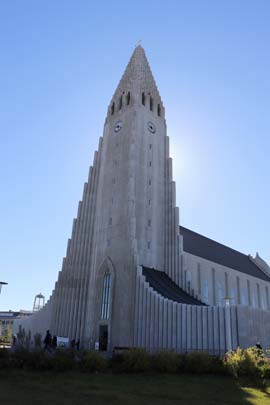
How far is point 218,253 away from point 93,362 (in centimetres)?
4143

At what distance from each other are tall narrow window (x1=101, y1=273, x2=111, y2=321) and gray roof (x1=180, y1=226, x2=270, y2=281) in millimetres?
11889

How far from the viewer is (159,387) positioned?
14102mm

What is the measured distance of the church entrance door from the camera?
36844 millimetres

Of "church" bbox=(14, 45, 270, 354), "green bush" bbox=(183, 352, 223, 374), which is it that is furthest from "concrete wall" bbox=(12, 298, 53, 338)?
"green bush" bbox=(183, 352, 223, 374)

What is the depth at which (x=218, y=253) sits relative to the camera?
5659 centimetres

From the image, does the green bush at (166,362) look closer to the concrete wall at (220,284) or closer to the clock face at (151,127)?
the concrete wall at (220,284)

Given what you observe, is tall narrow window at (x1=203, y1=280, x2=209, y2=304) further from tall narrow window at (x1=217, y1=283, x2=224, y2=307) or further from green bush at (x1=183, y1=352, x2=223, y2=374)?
green bush at (x1=183, y1=352, x2=223, y2=374)

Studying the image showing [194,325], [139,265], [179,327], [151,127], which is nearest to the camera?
[194,325]

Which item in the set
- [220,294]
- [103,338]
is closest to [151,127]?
[220,294]

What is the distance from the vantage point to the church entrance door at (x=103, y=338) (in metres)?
36.8

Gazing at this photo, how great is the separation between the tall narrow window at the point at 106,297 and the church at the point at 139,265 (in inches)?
4.4

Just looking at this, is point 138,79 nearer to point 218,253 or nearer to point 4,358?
point 218,253

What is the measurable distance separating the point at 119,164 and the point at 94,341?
67.6 ft

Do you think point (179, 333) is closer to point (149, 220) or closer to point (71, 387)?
point (149, 220)
